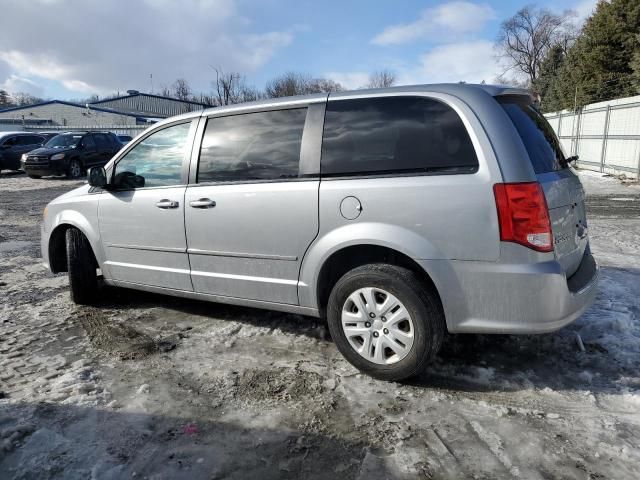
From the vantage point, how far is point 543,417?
287cm

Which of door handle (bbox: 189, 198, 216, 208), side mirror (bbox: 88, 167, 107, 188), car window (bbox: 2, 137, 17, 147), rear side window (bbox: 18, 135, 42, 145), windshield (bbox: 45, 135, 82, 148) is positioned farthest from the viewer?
rear side window (bbox: 18, 135, 42, 145)

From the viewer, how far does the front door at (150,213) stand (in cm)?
414

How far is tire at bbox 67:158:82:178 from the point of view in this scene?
18.8m

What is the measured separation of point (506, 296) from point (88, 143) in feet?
65.8

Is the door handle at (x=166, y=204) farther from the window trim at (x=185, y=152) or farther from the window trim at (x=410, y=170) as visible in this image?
the window trim at (x=410, y=170)

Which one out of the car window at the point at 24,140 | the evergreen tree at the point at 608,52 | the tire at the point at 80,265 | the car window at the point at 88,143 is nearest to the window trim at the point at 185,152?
the tire at the point at 80,265

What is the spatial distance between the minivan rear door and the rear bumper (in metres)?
0.20

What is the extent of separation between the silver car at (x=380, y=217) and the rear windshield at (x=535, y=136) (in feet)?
0.05

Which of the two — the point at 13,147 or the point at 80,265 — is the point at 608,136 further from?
the point at 13,147

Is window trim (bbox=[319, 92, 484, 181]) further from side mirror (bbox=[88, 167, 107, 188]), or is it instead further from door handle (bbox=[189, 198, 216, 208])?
side mirror (bbox=[88, 167, 107, 188])

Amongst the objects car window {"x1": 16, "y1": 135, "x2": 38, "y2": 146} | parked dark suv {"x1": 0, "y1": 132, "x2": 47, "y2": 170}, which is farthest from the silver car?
car window {"x1": 16, "y1": 135, "x2": 38, "y2": 146}

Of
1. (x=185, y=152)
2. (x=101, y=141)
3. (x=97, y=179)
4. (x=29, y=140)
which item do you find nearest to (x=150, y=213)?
(x=185, y=152)

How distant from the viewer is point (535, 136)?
3279 mm

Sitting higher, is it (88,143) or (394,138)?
(88,143)
